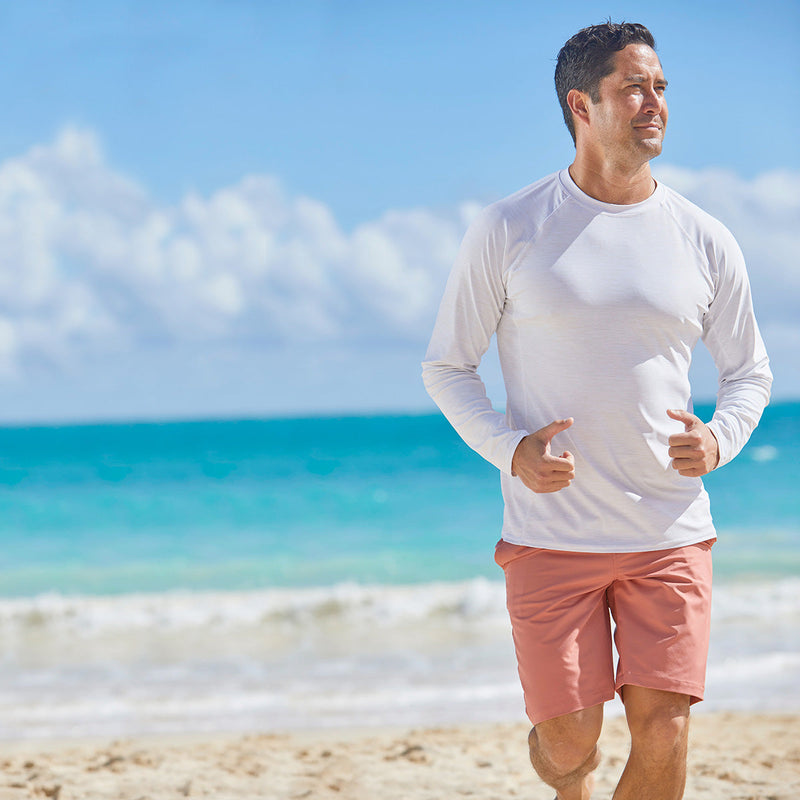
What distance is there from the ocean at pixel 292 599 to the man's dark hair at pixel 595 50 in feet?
12.5

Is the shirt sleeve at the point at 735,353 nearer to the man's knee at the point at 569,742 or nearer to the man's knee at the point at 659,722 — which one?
the man's knee at the point at 659,722

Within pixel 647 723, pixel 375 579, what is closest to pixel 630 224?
pixel 647 723

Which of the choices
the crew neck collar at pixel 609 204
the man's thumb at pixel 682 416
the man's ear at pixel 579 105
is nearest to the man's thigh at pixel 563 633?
the man's thumb at pixel 682 416

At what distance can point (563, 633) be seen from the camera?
223 centimetres

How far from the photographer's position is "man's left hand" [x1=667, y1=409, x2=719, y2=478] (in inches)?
82.4

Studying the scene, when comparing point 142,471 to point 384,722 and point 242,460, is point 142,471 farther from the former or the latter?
point 384,722

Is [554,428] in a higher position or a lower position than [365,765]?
higher

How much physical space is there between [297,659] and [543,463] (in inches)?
213

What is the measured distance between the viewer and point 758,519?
1708 centimetres

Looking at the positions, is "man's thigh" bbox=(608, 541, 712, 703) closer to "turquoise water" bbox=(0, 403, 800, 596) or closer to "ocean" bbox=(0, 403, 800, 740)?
"ocean" bbox=(0, 403, 800, 740)

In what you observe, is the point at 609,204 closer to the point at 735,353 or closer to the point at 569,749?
the point at 735,353

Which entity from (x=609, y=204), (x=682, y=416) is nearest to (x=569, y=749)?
(x=682, y=416)

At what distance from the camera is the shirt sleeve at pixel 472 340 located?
7.28 feet

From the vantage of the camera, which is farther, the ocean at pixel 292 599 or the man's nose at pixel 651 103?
the ocean at pixel 292 599
